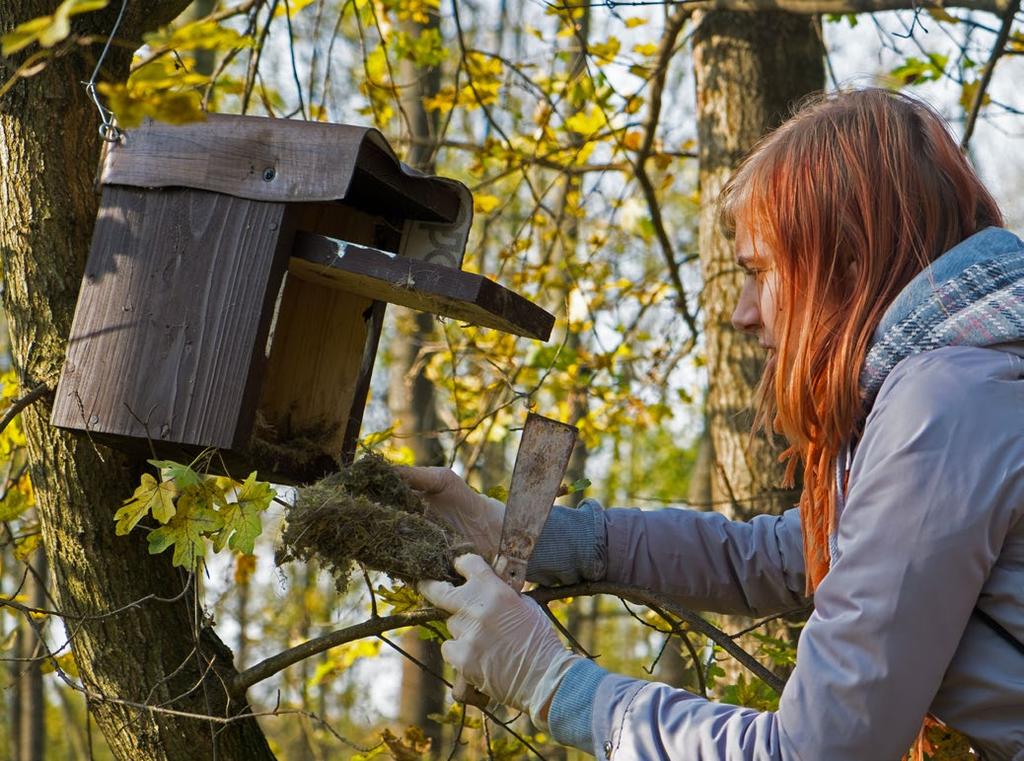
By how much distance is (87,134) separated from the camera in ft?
6.88

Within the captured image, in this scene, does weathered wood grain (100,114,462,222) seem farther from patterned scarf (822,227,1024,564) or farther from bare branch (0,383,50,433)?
patterned scarf (822,227,1024,564)

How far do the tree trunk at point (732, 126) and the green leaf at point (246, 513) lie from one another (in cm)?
199

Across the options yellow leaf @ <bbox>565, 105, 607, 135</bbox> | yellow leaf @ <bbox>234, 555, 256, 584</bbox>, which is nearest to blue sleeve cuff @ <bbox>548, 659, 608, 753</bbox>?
yellow leaf @ <bbox>234, 555, 256, 584</bbox>

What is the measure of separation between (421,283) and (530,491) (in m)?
0.39

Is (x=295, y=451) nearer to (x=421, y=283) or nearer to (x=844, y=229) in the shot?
(x=421, y=283)

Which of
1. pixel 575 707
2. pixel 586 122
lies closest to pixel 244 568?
pixel 586 122

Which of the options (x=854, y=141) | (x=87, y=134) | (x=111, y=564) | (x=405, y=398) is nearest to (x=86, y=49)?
(x=87, y=134)

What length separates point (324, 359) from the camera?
7.53 feet

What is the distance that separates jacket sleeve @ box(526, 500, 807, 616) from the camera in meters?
2.12

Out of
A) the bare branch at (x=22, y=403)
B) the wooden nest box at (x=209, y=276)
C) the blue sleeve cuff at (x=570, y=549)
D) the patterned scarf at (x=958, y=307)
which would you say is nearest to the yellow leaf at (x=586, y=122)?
the wooden nest box at (x=209, y=276)

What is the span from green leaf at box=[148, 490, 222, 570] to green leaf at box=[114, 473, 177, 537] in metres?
0.02

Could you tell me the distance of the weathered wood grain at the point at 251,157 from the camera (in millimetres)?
1863

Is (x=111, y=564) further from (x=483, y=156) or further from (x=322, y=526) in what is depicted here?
(x=483, y=156)

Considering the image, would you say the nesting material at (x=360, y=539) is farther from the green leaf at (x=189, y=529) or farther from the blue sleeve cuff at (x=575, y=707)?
the blue sleeve cuff at (x=575, y=707)
